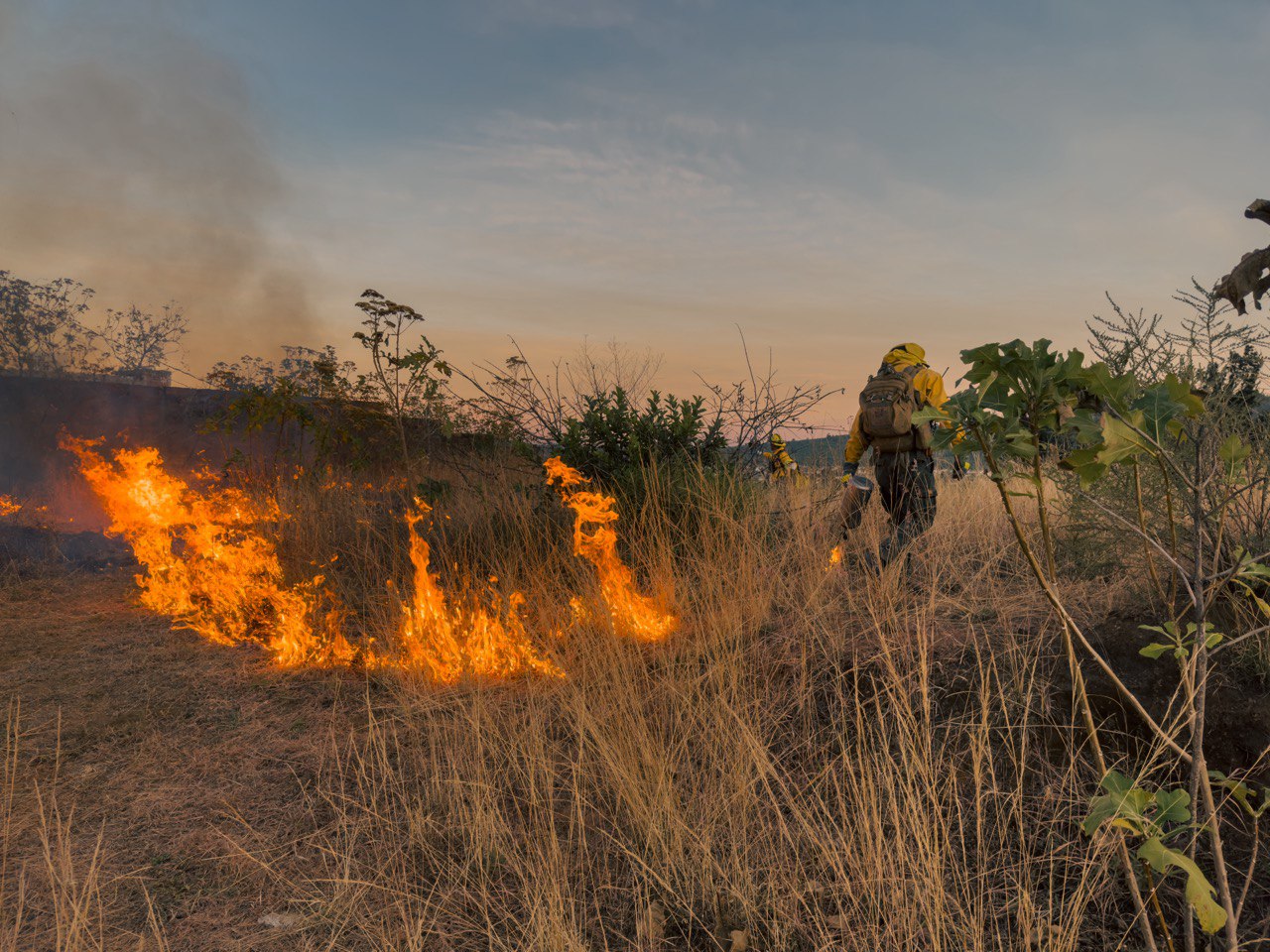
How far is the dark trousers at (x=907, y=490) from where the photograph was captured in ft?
18.2

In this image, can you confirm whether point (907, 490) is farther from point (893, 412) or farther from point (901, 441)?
point (893, 412)

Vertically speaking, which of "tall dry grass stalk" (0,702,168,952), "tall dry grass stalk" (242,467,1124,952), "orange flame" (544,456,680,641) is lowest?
"tall dry grass stalk" (0,702,168,952)

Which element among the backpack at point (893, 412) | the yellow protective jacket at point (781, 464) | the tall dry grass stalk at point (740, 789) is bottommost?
the tall dry grass stalk at point (740, 789)

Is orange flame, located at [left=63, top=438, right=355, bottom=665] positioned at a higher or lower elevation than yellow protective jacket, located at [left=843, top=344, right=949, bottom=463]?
lower

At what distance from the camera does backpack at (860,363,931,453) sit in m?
5.55

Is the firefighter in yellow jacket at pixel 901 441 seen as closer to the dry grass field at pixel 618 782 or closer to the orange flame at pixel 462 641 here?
the dry grass field at pixel 618 782

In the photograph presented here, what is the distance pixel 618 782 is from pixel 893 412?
3637 mm

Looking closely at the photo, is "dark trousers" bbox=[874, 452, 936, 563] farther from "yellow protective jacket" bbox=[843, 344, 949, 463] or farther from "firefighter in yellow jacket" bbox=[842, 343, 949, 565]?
"yellow protective jacket" bbox=[843, 344, 949, 463]

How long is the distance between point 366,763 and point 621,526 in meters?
2.60

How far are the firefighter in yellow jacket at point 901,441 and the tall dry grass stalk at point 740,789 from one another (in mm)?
695

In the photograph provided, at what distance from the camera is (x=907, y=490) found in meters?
5.64

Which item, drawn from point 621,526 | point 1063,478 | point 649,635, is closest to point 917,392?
point 1063,478

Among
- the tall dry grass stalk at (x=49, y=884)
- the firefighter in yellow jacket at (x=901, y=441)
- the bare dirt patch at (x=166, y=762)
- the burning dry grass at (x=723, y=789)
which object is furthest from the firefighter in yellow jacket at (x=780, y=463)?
the tall dry grass stalk at (x=49, y=884)

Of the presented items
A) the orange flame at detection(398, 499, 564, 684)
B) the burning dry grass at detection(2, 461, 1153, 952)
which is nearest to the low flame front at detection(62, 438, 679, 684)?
the orange flame at detection(398, 499, 564, 684)
